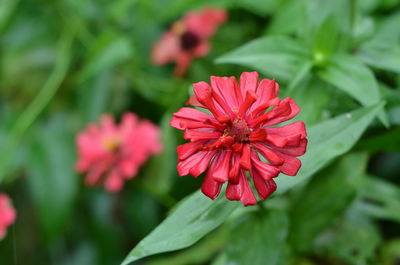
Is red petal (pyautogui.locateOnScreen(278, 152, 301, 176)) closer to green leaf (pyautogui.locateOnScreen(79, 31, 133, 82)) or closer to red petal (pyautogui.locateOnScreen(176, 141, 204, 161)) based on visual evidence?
red petal (pyautogui.locateOnScreen(176, 141, 204, 161))

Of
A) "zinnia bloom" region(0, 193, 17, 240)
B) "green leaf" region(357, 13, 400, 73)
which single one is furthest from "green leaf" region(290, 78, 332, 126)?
"zinnia bloom" region(0, 193, 17, 240)

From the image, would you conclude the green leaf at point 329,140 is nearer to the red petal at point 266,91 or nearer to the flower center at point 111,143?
the red petal at point 266,91

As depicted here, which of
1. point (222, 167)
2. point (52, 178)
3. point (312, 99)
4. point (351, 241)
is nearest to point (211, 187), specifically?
point (222, 167)

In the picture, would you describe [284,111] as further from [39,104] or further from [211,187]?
[39,104]

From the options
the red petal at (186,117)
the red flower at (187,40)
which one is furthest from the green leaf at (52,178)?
the red petal at (186,117)

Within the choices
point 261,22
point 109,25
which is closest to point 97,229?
point 109,25

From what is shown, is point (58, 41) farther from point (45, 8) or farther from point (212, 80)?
point (212, 80)

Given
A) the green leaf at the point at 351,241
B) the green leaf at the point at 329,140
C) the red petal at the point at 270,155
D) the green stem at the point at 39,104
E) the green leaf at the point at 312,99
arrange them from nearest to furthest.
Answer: the red petal at the point at 270,155 → the green leaf at the point at 329,140 → the green leaf at the point at 312,99 → the green leaf at the point at 351,241 → the green stem at the point at 39,104
